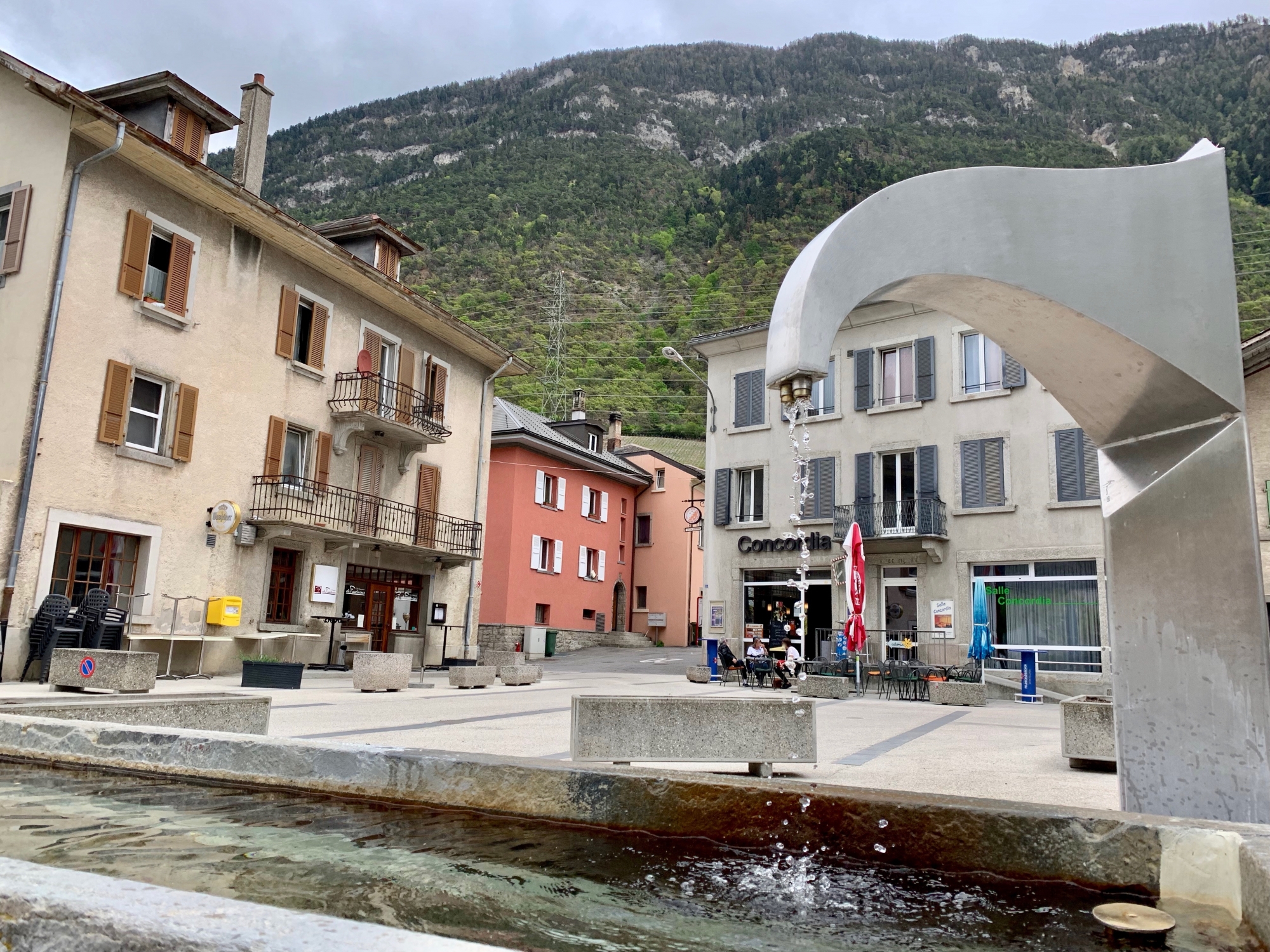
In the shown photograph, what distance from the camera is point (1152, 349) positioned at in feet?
13.4

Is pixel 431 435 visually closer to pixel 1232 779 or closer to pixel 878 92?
pixel 1232 779

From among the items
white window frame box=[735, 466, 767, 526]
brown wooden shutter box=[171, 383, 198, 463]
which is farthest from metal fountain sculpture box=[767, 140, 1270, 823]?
white window frame box=[735, 466, 767, 526]

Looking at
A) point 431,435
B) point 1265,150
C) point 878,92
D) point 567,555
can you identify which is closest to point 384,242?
point 431,435

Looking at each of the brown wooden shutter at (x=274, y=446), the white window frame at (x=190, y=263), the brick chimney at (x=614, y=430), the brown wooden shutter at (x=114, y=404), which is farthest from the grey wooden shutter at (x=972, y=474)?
the brick chimney at (x=614, y=430)

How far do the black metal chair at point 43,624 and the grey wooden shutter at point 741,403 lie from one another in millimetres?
19344

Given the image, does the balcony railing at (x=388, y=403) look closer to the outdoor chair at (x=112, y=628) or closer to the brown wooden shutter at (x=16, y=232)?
the brown wooden shutter at (x=16, y=232)

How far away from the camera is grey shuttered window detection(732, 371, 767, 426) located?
2933cm

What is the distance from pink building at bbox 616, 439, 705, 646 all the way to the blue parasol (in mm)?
21567

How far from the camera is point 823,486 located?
90.7ft

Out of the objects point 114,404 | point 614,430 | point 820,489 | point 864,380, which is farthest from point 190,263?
point 614,430

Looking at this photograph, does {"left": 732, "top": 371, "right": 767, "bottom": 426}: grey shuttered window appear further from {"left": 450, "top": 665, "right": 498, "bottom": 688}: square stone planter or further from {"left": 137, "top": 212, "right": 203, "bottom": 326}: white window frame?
{"left": 137, "top": 212, "right": 203, "bottom": 326}: white window frame

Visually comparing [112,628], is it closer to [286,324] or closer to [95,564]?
[95,564]

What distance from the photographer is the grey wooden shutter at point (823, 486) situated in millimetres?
27406

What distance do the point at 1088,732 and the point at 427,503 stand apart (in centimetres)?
2026
